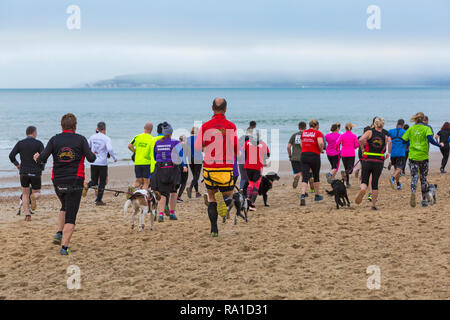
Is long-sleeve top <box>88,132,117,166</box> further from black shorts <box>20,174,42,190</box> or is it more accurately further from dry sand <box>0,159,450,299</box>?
black shorts <box>20,174,42,190</box>

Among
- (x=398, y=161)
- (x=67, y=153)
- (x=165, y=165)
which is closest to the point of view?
(x=67, y=153)

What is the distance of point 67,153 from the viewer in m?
Answer: 6.59

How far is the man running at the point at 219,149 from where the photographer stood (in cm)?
701

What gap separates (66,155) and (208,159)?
1.99 metres

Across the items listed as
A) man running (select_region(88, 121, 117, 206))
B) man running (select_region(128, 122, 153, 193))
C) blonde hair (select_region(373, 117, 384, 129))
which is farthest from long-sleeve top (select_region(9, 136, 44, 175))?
blonde hair (select_region(373, 117, 384, 129))

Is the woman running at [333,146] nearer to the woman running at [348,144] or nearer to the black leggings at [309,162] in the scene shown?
the woman running at [348,144]

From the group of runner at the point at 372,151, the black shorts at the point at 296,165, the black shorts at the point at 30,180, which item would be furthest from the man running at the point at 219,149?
the black shorts at the point at 296,165

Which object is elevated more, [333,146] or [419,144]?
[419,144]

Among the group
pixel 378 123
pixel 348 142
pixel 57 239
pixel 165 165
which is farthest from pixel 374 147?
pixel 57 239

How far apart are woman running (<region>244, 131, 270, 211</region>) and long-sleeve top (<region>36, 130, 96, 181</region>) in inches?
174

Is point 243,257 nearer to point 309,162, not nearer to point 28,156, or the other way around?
point 309,162

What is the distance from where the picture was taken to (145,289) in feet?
18.0

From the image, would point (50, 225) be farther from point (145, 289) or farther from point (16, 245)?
point (145, 289)

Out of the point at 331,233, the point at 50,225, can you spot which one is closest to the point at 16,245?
the point at 50,225
